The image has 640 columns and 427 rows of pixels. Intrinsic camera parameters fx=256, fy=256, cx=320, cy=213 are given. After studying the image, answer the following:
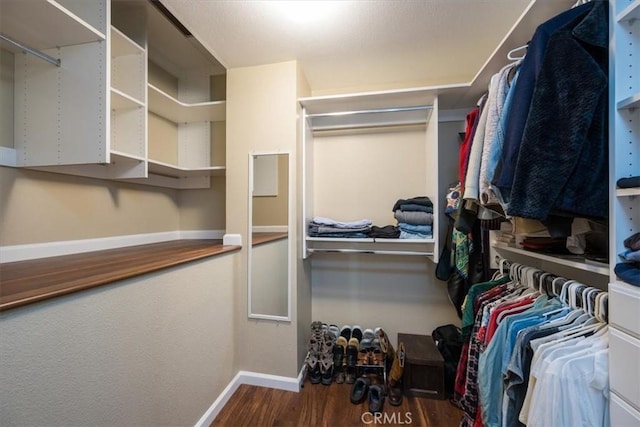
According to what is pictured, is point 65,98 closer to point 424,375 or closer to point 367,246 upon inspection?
point 367,246

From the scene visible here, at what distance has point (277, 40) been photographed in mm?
1538

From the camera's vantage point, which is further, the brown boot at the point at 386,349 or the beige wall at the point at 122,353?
the brown boot at the point at 386,349

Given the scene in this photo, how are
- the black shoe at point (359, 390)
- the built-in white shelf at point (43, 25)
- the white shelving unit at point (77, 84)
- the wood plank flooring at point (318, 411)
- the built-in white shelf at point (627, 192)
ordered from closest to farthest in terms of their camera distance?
the built-in white shelf at point (627, 192), the built-in white shelf at point (43, 25), the white shelving unit at point (77, 84), the wood plank flooring at point (318, 411), the black shoe at point (359, 390)

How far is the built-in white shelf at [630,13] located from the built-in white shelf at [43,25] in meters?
1.92

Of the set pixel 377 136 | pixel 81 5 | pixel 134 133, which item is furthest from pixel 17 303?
pixel 377 136

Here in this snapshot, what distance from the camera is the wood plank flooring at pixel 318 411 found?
1.47 meters

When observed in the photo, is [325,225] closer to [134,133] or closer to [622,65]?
[134,133]

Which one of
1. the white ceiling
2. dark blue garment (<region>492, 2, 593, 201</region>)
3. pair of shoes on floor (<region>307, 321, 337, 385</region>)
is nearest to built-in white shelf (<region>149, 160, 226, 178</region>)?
the white ceiling

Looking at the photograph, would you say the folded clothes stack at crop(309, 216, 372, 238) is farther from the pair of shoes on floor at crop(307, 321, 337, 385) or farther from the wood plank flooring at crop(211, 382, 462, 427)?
the wood plank flooring at crop(211, 382, 462, 427)

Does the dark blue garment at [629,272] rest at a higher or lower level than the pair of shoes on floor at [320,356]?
higher

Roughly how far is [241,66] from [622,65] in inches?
74.4

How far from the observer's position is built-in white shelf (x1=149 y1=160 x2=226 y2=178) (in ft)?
5.83

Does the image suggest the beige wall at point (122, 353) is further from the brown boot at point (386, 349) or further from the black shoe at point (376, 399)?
the brown boot at point (386, 349)

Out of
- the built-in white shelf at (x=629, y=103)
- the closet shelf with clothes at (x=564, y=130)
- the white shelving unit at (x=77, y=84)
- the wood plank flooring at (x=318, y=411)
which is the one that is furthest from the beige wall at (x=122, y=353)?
the built-in white shelf at (x=629, y=103)
